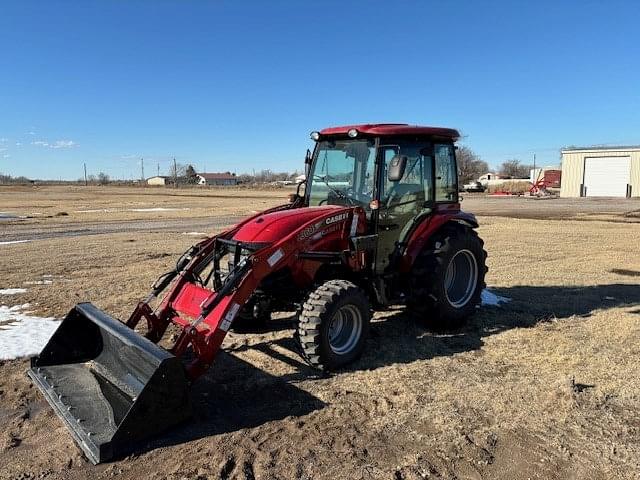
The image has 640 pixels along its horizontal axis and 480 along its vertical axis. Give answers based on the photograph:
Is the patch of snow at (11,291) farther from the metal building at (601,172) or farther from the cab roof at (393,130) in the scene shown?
the metal building at (601,172)

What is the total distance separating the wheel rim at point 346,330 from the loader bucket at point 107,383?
5.70ft

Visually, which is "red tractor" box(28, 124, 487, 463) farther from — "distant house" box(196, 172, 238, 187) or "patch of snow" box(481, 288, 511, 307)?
"distant house" box(196, 172, 238, 187)

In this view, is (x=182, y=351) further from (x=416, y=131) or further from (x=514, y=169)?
(x=514, y=169)

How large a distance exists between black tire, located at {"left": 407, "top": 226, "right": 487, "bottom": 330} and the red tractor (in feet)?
0.06

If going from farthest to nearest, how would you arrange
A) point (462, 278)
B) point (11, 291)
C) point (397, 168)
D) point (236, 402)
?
point (11, 291) < point (462, 278) < point (397, 168) < point (236, 402)

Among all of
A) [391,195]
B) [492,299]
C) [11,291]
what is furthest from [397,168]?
[11,291]

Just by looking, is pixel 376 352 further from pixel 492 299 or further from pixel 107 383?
pixel 492 299

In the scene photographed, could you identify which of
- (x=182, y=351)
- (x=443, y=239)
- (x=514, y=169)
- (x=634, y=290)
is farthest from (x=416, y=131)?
(x=514, y=169)

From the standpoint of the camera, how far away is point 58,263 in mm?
11102

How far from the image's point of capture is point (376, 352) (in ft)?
18.9

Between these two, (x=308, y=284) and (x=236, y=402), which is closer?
(x=236, y=402)

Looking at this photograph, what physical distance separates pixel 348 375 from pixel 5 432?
9.34 feet

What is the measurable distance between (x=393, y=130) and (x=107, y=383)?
3.80 meters

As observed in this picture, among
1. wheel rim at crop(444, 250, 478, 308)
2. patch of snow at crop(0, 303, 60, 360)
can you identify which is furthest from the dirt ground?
wheel rim at crop(444, 250, 478, 308)
